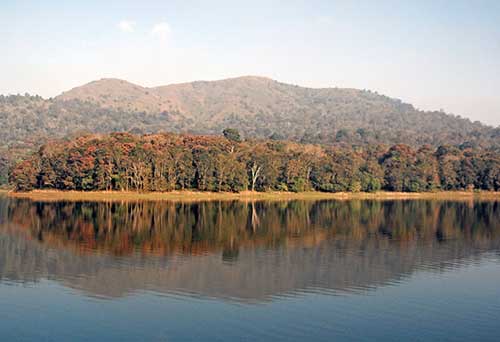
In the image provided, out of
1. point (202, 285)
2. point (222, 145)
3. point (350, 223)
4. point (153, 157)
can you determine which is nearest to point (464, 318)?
point (202, 285)

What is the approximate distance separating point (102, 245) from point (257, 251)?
14.7m

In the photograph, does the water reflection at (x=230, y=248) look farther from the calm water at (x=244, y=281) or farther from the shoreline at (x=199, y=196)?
the shoreline at (x=199, y=196)

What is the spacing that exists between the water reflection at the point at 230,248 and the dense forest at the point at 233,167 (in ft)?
97.3

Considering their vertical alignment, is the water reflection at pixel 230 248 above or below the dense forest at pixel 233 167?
below

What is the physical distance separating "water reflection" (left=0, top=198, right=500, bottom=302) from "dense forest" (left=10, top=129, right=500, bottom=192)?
29.6m

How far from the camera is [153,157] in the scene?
400 feet

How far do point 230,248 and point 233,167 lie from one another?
7422cm

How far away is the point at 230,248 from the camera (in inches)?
2069

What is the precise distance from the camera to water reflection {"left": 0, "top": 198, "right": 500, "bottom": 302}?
3819cm

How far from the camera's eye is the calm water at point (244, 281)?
2847cm

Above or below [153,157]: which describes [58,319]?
below

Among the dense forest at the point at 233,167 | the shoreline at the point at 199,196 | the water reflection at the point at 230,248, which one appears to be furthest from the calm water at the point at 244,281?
the dense forest at the point at 233,167

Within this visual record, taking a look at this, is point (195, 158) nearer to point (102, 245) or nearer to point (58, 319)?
point (102, 245)

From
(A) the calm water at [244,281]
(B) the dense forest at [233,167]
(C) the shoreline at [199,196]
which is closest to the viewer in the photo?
(A) the calm water at [244,281]
